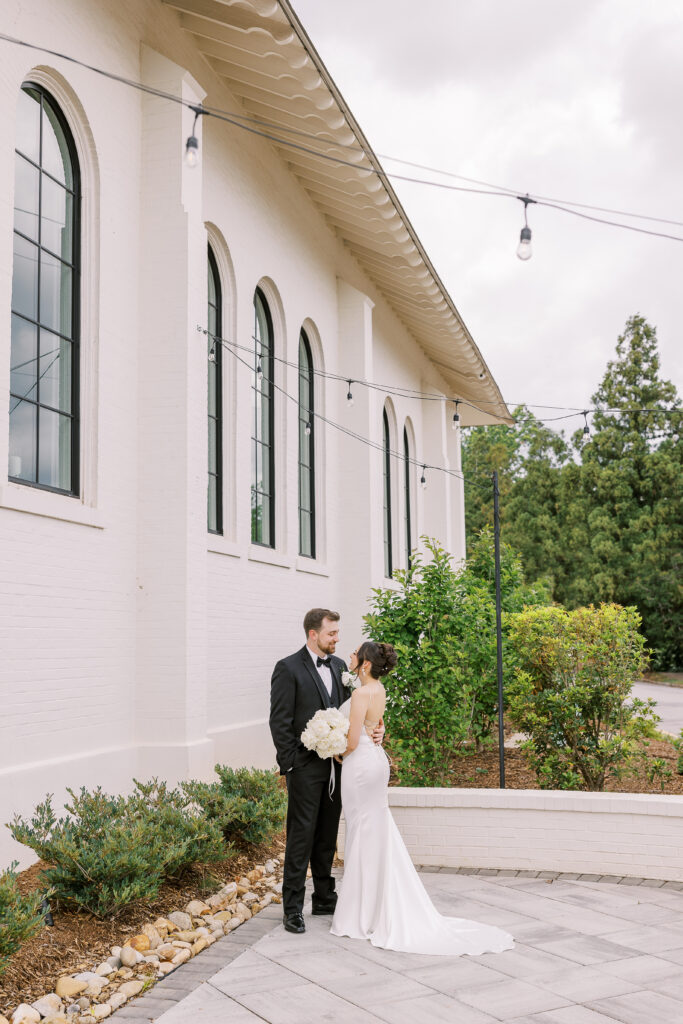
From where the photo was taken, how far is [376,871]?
5.82m

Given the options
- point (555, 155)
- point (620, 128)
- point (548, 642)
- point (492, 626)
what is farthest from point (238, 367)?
point (555, 155)

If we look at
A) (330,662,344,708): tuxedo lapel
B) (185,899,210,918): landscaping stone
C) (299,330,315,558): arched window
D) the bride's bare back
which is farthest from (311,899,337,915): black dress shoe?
(299,330,315,558): arched window

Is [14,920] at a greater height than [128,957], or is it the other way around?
[14,920]

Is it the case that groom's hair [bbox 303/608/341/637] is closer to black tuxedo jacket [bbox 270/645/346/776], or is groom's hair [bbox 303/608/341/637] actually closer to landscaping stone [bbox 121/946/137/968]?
black tuxedo jacket [bbox 270/645/346/776]

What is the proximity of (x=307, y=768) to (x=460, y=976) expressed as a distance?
152 cm

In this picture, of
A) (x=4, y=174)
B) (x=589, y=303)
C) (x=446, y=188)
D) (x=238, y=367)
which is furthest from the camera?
(x=589, y=303)

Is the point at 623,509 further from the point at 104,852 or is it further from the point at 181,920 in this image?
the point at 104,852

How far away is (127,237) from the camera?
9016mm

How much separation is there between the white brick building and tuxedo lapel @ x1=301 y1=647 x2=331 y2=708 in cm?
231

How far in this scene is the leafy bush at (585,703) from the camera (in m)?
8.80

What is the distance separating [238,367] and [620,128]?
10148 mm

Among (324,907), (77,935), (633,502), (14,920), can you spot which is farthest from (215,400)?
(633,502)

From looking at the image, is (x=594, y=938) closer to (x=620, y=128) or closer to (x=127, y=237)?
(x=127, y=237)

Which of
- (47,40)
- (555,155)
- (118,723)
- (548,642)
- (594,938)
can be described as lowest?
(594,938)
